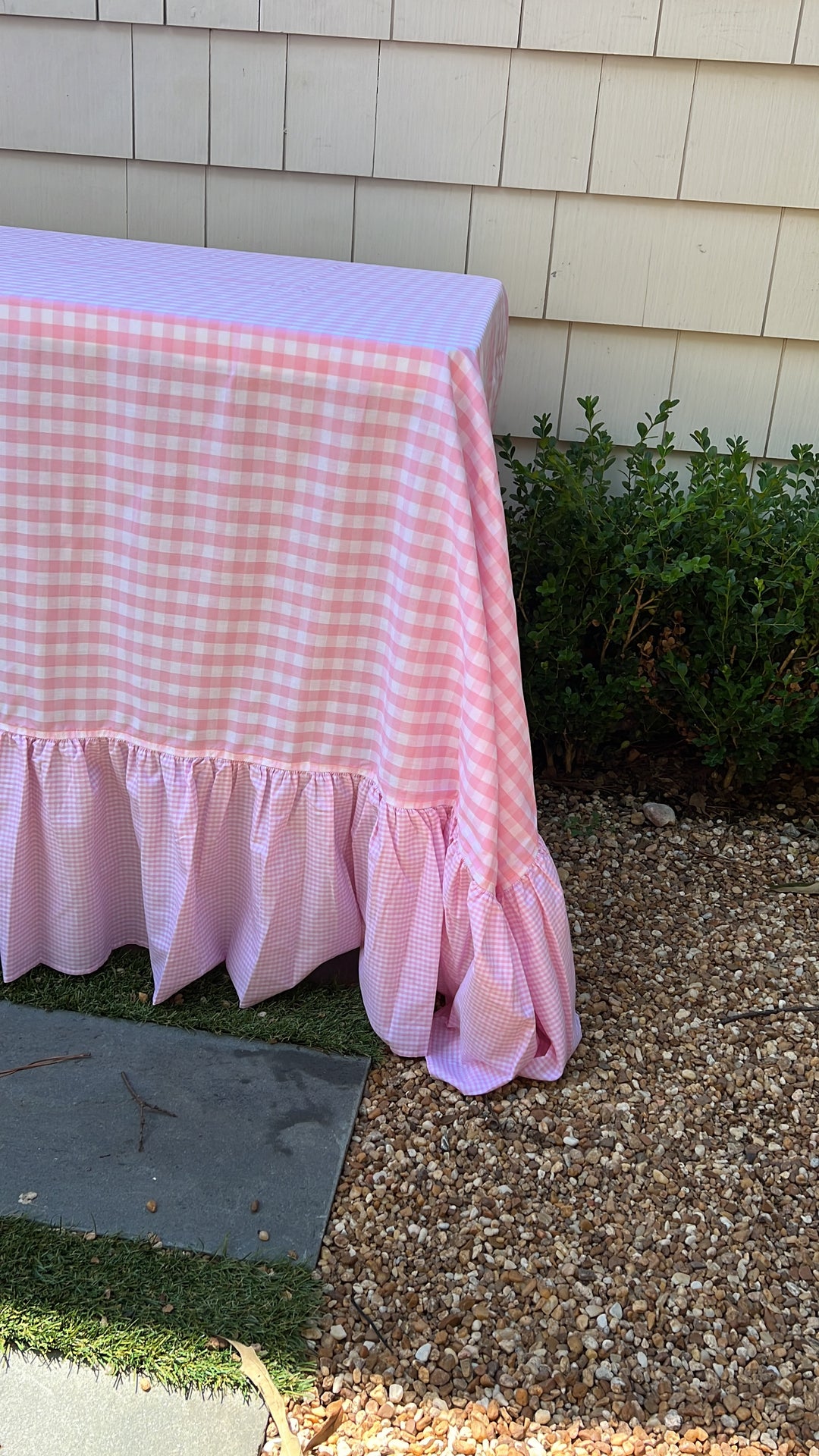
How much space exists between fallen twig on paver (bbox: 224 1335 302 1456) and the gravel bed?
0.03 m

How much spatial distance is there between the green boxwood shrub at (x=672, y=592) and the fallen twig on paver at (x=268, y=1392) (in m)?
1.47

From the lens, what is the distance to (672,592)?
2465 mm

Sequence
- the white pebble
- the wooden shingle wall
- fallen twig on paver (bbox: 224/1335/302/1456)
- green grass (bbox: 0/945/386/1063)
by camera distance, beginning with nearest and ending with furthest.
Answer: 1. fallen twig on paver (bbox: 224/1335/302/1456)
2. green grass (bbox: 0/945/386/1063)
3. the wooden shingle wall
4. the white pebble

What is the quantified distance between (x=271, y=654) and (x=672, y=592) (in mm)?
1085

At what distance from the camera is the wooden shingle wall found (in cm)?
229

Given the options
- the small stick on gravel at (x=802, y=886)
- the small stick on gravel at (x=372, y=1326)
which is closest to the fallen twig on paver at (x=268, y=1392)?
the small stick on gravel at (x=372, y=1326)

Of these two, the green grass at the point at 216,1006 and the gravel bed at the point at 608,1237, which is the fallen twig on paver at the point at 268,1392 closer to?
the gravel bed at the point at 608,1237

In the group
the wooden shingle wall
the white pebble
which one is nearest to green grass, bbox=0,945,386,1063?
the white pebble

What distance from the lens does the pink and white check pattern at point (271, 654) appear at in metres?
1.56

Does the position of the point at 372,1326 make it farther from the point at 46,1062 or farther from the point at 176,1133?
the point at 46,1062

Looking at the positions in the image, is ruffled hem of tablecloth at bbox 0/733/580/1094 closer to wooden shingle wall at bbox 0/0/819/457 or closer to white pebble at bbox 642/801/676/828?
white pebble at bbox 642/801/676/828

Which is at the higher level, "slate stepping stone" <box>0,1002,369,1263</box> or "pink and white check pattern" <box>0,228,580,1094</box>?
"pink and white check pattern" <box>0,228,580,1094</box>

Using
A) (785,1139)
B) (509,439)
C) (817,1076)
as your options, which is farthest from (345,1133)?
(509,439)

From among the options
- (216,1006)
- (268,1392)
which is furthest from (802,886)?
(268,1392)
